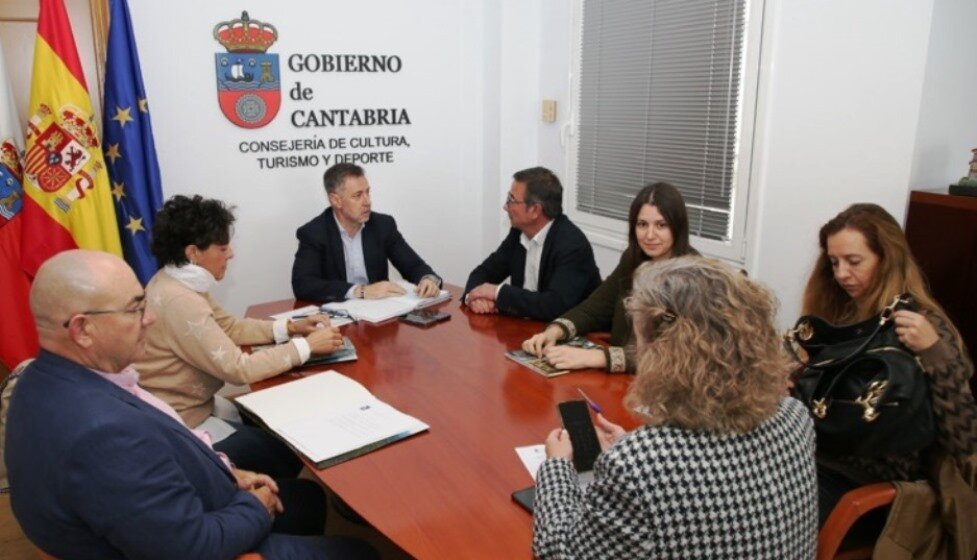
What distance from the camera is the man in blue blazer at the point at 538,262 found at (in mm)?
2729

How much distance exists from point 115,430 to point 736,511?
42.3 inches

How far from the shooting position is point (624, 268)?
2549 millimetres

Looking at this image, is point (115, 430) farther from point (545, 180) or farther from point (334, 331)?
point (545, 180)

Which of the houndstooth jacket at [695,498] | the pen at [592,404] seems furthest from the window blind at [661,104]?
the houndstooth jacket at [695,498]

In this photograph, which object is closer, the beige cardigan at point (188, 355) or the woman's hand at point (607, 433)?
the woman's hand at point (607, 433)

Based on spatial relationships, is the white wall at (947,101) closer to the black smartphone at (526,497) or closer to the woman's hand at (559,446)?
the woman's hand at (559,446)

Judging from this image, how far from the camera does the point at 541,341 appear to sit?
231 centimetres

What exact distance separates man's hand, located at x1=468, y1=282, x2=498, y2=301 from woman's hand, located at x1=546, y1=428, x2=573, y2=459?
4.09ft

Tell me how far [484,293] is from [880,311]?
4.69 ft

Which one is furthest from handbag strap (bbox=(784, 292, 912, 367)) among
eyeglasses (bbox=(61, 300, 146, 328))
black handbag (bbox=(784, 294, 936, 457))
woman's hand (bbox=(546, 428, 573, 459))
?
eyeglasses (bbox=(61, 300, 146, 328))

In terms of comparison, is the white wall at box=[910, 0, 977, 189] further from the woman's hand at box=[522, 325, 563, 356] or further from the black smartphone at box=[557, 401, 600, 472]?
the black smartphone at box=[557, 401, 600, 472]

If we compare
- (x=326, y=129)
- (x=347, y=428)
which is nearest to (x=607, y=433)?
(x=347, y=428)

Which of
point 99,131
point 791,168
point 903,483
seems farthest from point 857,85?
point 99,131

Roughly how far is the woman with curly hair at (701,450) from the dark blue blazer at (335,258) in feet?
6.39
